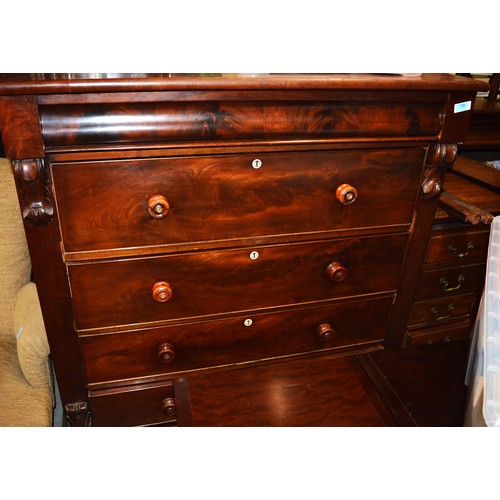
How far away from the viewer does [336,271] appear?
123 centimetres

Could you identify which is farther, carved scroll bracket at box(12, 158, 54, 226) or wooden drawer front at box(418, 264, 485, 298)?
wooden drawer front at box(418, 264, 485, 298)

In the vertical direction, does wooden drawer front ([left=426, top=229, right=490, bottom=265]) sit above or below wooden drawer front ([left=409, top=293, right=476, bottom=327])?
above

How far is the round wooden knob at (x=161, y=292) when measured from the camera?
1107 millimetres

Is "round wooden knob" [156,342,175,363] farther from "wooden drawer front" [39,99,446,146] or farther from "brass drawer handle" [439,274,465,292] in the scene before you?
"brass drawer handle" [439,274,465,292]

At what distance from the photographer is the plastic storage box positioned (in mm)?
777

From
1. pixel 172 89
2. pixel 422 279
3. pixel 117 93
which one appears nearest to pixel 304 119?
pixel 172 89

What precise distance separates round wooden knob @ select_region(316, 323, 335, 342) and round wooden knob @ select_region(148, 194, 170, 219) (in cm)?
63

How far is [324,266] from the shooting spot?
124 centimetres

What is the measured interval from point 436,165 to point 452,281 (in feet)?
1.60

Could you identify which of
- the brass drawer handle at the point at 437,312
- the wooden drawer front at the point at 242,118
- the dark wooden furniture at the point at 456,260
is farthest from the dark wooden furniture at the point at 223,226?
the brass drawer handle at the point at 437,312

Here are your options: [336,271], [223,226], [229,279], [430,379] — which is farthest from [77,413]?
[430,379]

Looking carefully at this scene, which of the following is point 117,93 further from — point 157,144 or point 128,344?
point 128,344

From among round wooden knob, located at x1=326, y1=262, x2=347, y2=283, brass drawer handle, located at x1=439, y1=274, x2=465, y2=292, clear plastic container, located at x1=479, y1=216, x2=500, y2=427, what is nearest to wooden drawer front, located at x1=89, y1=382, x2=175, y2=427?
round wooden knob, located at x1=326, y1=262, x2=347, y2=283
